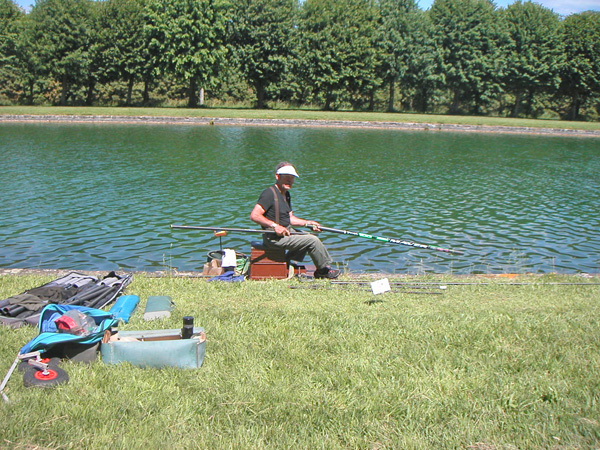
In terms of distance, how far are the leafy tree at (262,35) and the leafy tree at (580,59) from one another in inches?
1148

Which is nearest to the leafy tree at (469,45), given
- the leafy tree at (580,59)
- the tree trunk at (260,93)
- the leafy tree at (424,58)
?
the leafy tree at (424,58)

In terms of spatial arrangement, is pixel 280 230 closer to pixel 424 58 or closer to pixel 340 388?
pixel 340 388

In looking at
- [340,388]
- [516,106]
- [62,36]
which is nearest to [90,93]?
[62,36]

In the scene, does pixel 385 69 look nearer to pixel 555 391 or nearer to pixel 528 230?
pixel 528 230

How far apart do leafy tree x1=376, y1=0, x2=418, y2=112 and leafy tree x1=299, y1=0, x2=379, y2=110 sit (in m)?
1.17

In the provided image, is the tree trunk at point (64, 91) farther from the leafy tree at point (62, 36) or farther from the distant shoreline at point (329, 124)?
the distant shoreline at point (329, 124)

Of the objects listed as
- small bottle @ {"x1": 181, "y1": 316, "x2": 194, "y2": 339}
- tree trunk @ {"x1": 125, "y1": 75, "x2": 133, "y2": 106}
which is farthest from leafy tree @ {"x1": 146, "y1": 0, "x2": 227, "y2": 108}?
small bottle @ {"x1": 181, "y1": 316, "x2": 194, "y2": 339}

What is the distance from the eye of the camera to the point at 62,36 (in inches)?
2258

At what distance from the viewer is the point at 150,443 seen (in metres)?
3.81

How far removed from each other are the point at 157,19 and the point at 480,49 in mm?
33953

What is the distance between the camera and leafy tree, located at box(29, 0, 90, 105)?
56.8 m

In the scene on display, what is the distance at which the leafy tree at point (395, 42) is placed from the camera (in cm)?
6128

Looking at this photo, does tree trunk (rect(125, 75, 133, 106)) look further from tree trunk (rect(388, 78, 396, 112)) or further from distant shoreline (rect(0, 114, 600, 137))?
tree trunk (rect(388, 78, 396, 112))

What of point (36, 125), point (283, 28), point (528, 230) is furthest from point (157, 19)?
point (528, 230)
